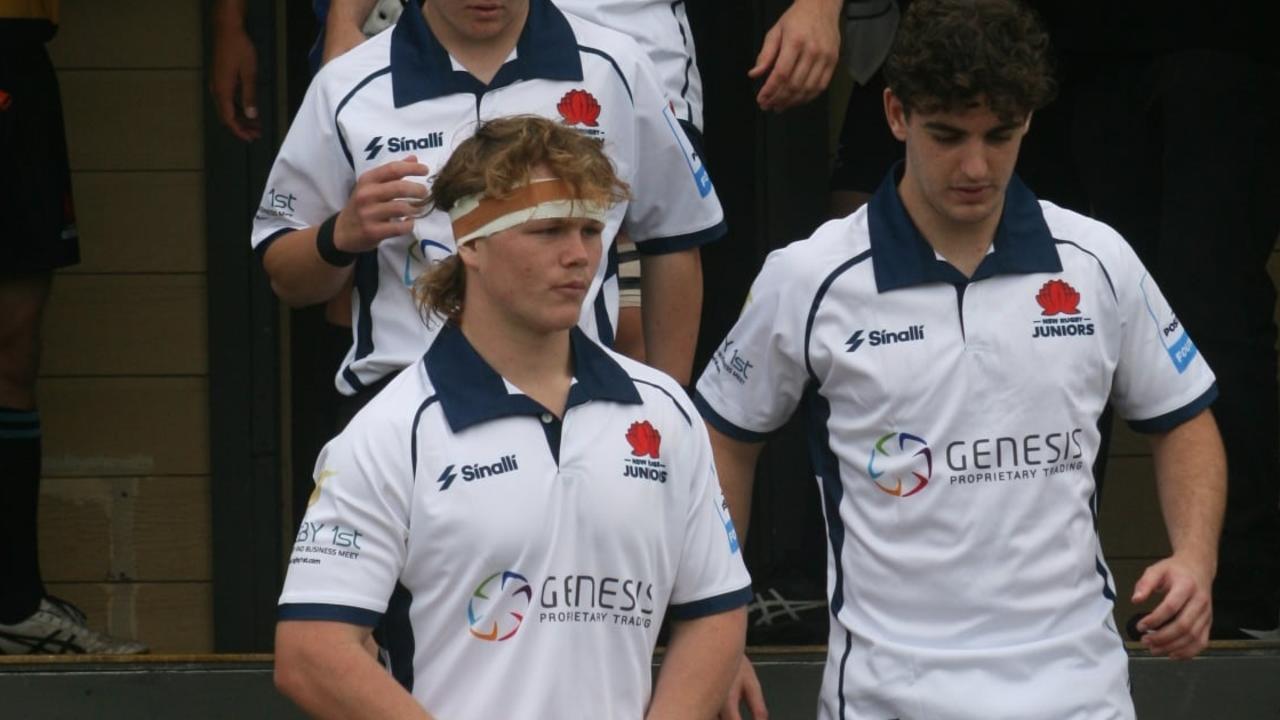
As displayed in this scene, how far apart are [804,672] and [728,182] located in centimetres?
173

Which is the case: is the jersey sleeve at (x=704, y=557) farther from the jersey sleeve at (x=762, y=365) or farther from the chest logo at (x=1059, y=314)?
the chest logo at (x=1059, y=314)

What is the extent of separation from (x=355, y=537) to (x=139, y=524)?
2867mm

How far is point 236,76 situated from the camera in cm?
475

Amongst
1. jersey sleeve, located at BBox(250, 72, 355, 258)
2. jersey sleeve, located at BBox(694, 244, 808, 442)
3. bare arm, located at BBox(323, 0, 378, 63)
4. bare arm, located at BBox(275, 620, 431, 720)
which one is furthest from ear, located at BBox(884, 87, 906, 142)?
bare arm, located at BBox(275, 620, 431, 720)

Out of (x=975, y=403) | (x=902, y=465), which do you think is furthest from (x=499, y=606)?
(x=975, y=403)

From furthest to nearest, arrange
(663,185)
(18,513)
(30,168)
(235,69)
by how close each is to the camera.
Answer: (30,168) → (18,513) → (235,69) → (663,185)

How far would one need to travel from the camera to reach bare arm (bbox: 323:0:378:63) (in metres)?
4.06

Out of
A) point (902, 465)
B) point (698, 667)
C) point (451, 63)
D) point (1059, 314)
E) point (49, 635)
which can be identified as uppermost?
point (451, 63)

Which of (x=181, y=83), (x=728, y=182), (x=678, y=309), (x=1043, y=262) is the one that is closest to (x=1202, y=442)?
(x=1043, y=262)

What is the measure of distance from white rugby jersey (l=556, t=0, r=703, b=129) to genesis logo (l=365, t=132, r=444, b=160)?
22.3 inches

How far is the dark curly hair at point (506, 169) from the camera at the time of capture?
10.3 ft

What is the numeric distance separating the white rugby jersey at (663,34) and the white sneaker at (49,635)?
1.74 meters

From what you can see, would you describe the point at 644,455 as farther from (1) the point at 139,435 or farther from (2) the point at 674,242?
(1) the point at 139,435

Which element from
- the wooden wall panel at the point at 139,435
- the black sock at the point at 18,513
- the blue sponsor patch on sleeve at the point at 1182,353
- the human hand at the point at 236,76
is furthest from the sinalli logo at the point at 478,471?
the wooden wall panel at the point at 139,435
